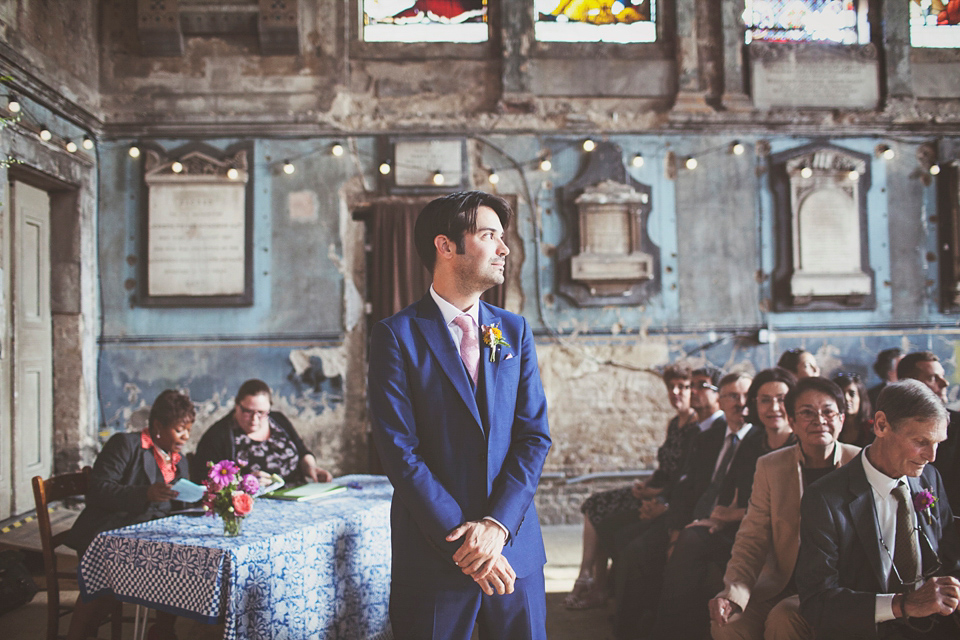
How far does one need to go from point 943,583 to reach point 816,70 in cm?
630

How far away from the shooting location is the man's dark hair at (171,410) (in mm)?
3502

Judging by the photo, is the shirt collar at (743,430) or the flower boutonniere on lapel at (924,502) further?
the shirt collar at (743,430)

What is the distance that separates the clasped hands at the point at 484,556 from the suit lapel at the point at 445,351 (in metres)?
0.28

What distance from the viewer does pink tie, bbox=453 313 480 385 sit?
1972 millimetres

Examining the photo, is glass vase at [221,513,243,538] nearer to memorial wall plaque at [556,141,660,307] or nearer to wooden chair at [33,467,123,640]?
wooden chair at [33,467,123,640]

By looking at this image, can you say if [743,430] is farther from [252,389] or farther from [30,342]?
[30,342]

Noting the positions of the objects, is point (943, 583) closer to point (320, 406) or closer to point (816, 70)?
point (320, 406)

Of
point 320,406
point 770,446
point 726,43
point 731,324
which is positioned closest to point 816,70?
point 726,43

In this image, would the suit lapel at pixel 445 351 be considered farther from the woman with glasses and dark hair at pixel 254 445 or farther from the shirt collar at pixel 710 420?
the shirt collar at pixel 710 420

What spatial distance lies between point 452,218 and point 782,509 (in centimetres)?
184

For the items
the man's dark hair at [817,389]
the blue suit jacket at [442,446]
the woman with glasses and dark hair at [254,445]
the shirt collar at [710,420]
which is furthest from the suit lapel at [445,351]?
the shirt collar at [710,420]

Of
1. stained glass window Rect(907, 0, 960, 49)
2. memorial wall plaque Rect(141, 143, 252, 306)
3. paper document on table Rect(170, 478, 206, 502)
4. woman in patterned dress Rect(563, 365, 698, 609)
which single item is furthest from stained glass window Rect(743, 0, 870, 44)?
paper document on table Rect(170, 478, 206, 502)

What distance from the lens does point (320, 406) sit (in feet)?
21.4

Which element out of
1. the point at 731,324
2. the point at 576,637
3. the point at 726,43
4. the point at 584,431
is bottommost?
the point at 576,637
